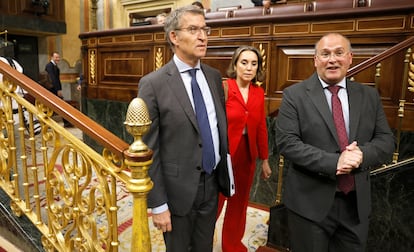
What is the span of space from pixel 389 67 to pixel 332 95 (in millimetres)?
1711

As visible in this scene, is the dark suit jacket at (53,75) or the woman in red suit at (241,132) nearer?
the woman in red suit at (241,132)

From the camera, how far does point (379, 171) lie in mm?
2104

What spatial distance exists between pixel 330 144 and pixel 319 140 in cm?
5

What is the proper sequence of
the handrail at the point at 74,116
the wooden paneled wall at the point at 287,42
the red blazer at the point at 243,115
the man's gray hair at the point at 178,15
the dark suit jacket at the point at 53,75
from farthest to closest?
1. the dark suit jacket at the point at 53,75
2. the wooden paneled wall at the point at 287,42
3. the red blazer at the point at 243,115
4. the man's gray hair at the point at 178,15
5. the handrail at the point at 74,116

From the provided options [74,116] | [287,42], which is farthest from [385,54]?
[74,116]

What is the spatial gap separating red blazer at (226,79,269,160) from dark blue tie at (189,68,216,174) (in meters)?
0.66

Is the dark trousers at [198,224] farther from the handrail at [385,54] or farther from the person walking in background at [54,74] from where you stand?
the person walking in background at [54,74]

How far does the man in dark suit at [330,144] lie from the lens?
1.41m

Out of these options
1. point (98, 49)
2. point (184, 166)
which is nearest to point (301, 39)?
point (184, 166)

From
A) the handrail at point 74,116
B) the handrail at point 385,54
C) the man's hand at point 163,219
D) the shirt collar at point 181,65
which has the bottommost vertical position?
the man's hand at point 163,219

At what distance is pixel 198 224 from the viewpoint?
152 centimetres

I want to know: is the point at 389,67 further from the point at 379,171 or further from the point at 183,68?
the point at 183,68

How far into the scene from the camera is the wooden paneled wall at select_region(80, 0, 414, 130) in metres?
2.80

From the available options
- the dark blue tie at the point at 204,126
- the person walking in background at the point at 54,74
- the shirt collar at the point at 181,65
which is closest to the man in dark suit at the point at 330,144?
the dark blue tie at the point at 204,126
